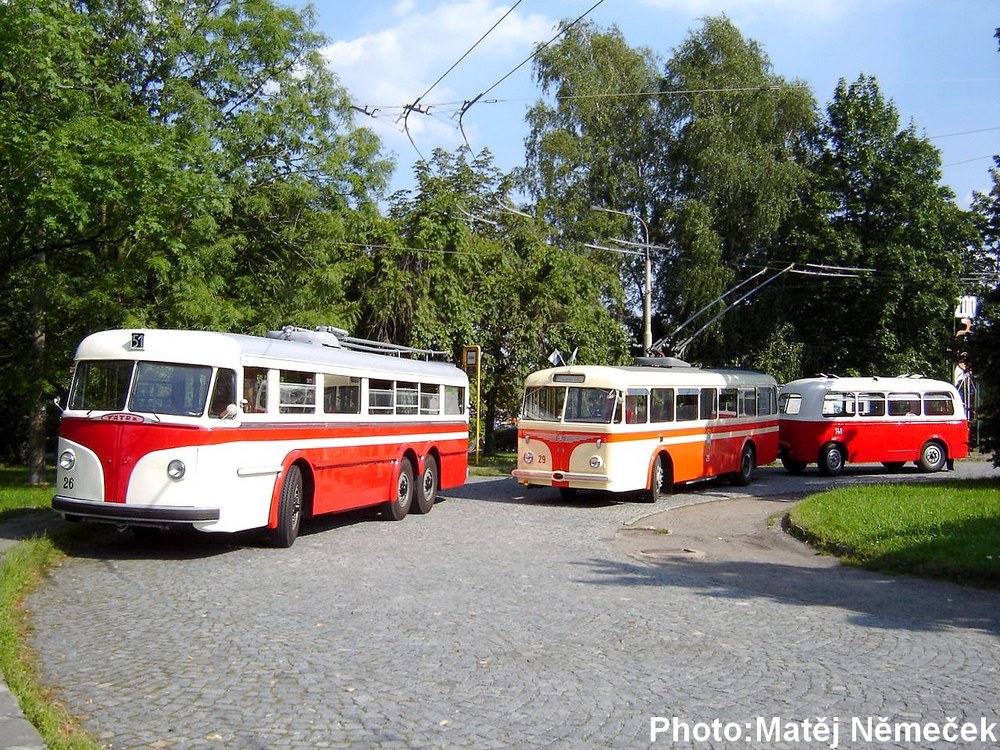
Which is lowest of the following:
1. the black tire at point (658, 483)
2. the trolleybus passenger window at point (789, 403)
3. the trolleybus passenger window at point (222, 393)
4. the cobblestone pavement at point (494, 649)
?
the cobblestone pavement at point (494, 649)

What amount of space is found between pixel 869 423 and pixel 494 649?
2439 cm

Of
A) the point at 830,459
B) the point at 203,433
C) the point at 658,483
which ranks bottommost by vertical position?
the point at 658,483

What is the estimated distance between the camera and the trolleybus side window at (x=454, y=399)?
64.1 ft

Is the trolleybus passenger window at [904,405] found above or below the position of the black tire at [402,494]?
above

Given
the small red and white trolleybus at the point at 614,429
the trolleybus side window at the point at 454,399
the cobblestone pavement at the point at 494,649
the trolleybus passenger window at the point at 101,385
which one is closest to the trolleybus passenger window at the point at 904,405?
the small red and white trolleybus at the point at 614,429

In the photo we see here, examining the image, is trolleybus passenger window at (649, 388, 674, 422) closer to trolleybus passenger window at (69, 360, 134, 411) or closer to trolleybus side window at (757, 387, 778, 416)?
trolleybus side window at (757, 387, 778, 416)

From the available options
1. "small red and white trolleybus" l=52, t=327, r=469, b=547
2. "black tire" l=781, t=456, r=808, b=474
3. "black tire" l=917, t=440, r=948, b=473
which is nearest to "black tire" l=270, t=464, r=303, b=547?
"small red and white trolleybus" l=52, t=327, r=469, b=547

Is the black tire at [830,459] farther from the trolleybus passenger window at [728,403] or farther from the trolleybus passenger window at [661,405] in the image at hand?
the trolleybus passenger window at [661,405]

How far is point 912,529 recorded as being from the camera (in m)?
14.4

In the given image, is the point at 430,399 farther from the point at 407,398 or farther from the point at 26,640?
the point at 26,640

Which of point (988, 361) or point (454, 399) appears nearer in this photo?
point (454, 399)

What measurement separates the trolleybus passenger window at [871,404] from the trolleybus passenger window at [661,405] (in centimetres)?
→ 1062

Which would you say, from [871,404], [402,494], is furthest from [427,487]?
[871,404]

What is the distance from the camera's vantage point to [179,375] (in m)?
12.1
